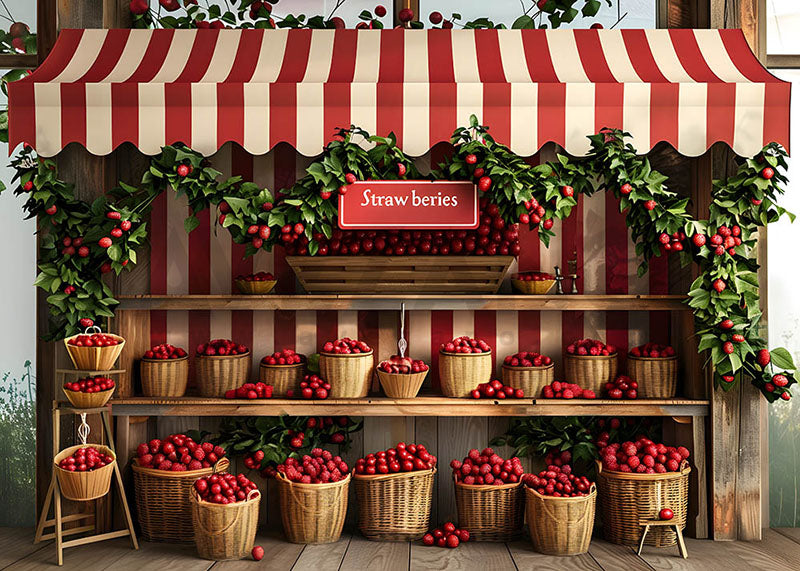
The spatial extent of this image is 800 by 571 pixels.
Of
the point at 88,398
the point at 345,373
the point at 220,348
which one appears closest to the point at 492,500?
the point at 345,373

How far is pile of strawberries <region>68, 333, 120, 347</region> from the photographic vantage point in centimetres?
348

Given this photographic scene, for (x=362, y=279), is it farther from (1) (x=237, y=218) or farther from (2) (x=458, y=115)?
(2) (x=458, y=115)

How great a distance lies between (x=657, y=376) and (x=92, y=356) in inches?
112

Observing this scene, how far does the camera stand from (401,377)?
3.74m

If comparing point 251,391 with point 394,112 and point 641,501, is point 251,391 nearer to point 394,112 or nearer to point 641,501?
point 394,112

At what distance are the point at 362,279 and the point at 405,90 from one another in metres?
0.99

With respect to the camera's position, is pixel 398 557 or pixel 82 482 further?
pixel 398 557

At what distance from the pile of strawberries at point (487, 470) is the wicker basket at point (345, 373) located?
25.3 inches

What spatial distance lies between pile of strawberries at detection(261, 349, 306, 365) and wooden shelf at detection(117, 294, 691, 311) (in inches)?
10.6

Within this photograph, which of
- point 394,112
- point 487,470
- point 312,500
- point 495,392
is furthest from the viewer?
point 495,392

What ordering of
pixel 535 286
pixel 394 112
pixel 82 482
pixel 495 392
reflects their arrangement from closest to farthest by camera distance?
pixel 82 482 → pixel 394 112 → pixel 495 392 → pixel 535 286

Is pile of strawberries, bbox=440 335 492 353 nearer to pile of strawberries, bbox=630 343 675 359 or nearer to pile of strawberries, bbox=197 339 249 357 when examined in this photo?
pile of strawberries, bbox=630 343 675 359

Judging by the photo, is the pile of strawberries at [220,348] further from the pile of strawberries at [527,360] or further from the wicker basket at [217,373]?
the pile of strawberries at [527,360]

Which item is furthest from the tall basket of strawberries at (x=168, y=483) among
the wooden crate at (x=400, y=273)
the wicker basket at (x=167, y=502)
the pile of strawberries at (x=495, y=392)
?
the pile of strawberries at (x=495, y=392)
